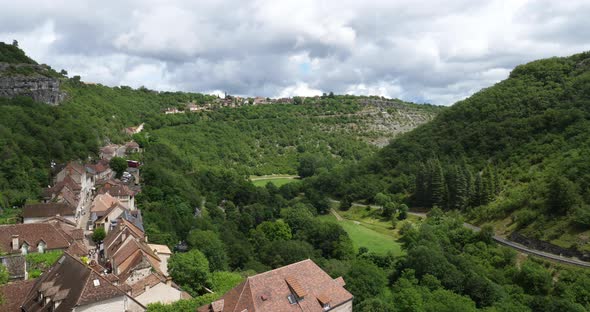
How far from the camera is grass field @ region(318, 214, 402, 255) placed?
6512cm

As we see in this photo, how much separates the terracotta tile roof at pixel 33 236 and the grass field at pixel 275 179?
73721mm

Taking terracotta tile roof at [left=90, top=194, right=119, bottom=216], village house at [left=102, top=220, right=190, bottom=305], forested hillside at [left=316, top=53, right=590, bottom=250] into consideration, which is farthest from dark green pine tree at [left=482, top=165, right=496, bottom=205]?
terracotta tile roof at [left=90, top=194, right=119, bottom=216]

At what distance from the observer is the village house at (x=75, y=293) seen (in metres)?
26.3

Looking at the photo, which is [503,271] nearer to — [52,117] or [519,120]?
[519,120]

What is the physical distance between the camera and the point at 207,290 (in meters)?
38.5

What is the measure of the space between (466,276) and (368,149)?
101829 mm

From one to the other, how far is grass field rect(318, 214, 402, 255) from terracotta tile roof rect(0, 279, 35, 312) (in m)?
46.6

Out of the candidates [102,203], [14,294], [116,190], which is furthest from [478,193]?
[14,294]

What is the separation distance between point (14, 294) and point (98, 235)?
16976 millimetres

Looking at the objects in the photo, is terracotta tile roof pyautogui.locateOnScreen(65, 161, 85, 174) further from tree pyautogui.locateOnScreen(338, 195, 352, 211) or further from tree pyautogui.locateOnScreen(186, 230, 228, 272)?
tree pyautogui.locateOnScreen(338, 195, 352, 211)

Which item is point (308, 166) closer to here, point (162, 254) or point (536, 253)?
point (536, 253)

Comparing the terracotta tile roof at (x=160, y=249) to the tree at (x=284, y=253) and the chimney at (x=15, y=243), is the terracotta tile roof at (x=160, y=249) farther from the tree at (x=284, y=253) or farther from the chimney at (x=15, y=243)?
the tree at (x=284, y=253)

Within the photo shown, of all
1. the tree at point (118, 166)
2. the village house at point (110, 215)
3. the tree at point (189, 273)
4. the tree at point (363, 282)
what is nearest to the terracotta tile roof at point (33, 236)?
the village house at point (110, 215)

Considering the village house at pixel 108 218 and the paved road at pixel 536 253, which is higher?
the village house at pixel 108 218
